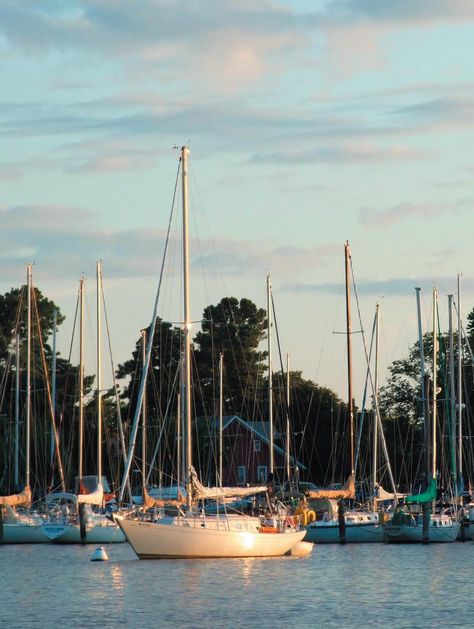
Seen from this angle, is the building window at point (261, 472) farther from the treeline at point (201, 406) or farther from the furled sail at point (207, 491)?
the furled sail at point (207, 491)

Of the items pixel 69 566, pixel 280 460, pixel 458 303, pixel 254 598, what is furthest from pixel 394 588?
pixel 280 460

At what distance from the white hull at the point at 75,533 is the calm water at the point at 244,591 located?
459 cm

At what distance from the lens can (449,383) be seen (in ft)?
310

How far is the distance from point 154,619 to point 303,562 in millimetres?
20204

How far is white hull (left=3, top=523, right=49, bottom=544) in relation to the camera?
81.1 meters

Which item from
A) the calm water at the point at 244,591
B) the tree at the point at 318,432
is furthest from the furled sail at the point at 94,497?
the tree at the point at 318,432

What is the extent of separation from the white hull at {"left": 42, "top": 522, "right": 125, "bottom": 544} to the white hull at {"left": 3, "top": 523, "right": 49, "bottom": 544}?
870mm

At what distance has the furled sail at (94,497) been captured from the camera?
79188 mm

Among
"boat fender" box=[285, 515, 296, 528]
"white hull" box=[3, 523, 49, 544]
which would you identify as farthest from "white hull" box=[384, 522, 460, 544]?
"white hull" box=[3, 523, 49, 544]

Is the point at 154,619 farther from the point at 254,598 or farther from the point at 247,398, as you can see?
the point at 247,398

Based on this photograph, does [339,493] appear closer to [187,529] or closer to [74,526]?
[74,526]

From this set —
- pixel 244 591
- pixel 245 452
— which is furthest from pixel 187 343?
pixel 245 452

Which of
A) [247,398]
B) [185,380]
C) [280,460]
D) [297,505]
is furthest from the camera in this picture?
[247,398]

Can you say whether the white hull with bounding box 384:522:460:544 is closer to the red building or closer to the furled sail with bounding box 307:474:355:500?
the furled sail with bounding box 307:474:355:500
